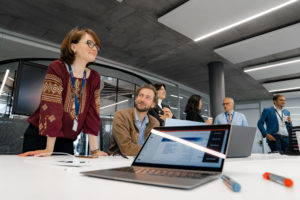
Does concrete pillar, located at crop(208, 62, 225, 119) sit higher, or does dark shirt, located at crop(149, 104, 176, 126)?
concrete pillar, located at crop(208, 62, 225, 119)

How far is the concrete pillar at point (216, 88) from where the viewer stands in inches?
208

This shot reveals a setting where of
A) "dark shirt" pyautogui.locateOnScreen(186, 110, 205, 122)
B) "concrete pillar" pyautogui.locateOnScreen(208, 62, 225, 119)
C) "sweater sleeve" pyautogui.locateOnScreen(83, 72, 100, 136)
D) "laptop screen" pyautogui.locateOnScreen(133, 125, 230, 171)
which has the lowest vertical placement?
"laptop screen" pyautogui.locateOnScreen(133, 125, 230, 171)

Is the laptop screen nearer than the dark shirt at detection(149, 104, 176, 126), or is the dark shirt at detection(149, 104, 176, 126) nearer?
the laptop screen

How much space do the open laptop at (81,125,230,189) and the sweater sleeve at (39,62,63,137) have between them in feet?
1.95

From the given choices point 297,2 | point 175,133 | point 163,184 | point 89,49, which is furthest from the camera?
point 297,2

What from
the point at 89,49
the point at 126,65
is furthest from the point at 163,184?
the point at 126,65

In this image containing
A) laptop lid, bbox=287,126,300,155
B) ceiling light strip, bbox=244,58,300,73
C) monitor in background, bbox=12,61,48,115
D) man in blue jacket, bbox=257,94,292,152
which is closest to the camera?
laptop lid, bbox=287,126,300,155

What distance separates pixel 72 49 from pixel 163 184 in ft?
3.50

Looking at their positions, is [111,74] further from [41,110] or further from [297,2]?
[41,110]

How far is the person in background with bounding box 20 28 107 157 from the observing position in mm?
1034

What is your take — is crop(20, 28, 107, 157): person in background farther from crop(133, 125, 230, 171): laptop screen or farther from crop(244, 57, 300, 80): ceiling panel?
crop(244, 57, 300, 80): ceiling panel

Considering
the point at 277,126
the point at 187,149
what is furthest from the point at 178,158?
the point at 277,126

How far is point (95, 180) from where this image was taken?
0.44 m

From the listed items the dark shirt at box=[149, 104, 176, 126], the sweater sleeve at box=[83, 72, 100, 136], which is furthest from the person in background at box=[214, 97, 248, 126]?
the sweater sleeve at box=[83, 72, 100, 136]
